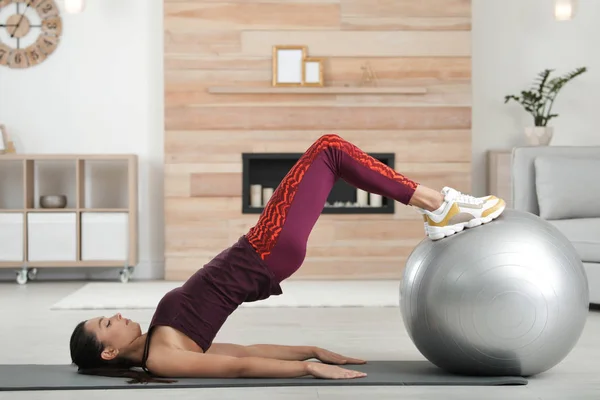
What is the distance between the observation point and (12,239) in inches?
253

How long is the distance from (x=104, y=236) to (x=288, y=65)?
1.87m

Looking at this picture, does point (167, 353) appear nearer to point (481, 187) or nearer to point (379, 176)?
point (379, 176)

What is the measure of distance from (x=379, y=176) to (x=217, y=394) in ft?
2.94

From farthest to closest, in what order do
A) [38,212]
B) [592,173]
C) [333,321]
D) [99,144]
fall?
[99,144] → [38,212] → [592,173] → [333,321]

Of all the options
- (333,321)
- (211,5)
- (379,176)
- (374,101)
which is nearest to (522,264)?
(379,176)

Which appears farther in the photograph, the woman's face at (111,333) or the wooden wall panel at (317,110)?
the wooden wall panel at (317,110)

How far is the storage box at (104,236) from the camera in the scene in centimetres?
647

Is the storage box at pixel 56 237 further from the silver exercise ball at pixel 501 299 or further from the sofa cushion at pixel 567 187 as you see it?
the silver exercise ball at pixel 501 299

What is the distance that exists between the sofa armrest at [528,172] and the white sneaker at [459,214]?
245cm

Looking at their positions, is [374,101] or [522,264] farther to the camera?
[374,101]

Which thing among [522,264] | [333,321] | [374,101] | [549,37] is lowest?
[333,321]

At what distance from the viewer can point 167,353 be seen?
2.83 meters

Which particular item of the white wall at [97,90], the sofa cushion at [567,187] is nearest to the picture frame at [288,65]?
the white wall at [97,90]

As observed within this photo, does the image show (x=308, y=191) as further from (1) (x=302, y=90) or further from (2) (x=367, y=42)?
(2) (x=367, y=42)
